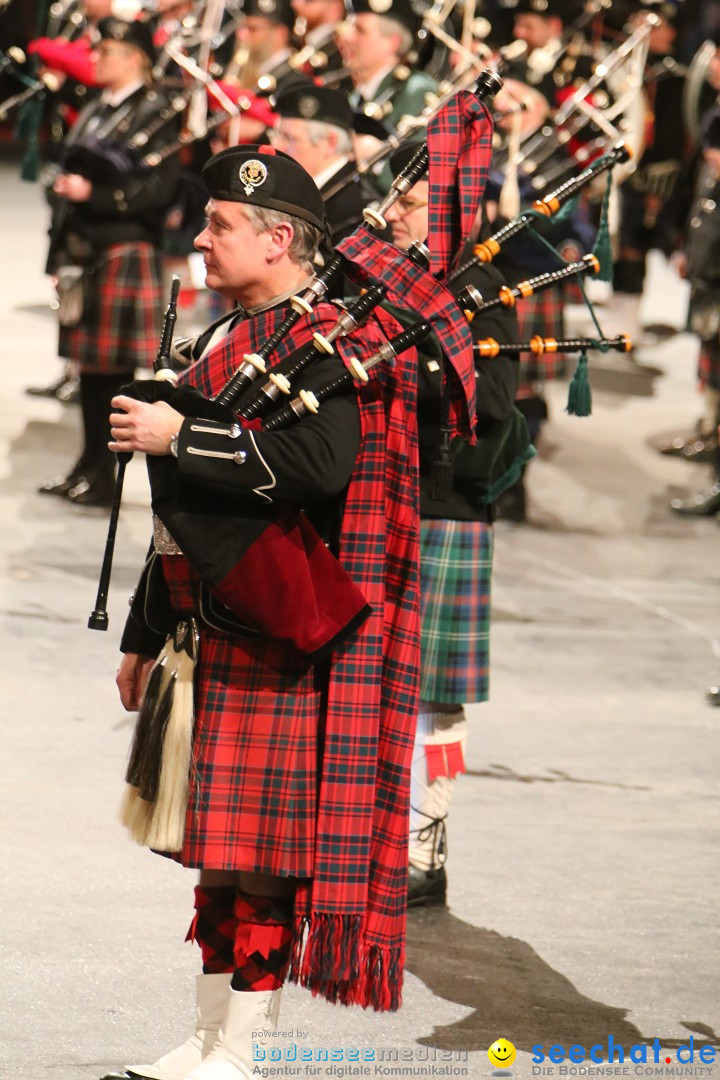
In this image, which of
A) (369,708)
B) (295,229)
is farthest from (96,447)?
(369,708)

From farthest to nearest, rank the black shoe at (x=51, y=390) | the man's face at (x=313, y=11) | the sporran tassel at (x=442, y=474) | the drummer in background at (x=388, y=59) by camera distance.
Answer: the man's face at (x=313, y=11), the black shoe at (x=51, y=390), the drummer in background at (x=388, y=59), the sporran tassel at (x=442, y=474)

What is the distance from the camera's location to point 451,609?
3455 millimetres

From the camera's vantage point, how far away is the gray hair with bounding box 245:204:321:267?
2545mm

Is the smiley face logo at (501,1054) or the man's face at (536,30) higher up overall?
the man's face at (536,30)

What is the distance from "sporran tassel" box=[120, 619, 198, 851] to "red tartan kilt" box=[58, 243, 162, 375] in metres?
3.76

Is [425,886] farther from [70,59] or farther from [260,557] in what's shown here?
[70,59]

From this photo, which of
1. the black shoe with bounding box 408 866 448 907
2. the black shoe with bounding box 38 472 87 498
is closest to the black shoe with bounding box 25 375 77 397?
the black shoe with bounding box 38 472 87 498

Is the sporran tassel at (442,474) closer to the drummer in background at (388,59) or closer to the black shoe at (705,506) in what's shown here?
the drummer in background at (388,59)

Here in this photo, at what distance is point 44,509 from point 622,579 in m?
2.05

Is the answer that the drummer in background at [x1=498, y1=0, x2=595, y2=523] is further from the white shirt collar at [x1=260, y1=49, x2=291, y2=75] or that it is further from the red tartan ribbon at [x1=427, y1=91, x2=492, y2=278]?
the red tartan ribbon at [x1=427, y1=91, x2=492, y2=278]

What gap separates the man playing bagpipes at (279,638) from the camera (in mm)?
2420

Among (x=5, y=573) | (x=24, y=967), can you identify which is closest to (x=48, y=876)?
(x=24, y=967)

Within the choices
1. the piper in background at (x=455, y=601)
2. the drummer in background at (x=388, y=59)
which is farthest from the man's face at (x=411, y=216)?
the drummer in background at (x=388, y=59)

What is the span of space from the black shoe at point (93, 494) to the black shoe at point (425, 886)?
3049 millimetres
